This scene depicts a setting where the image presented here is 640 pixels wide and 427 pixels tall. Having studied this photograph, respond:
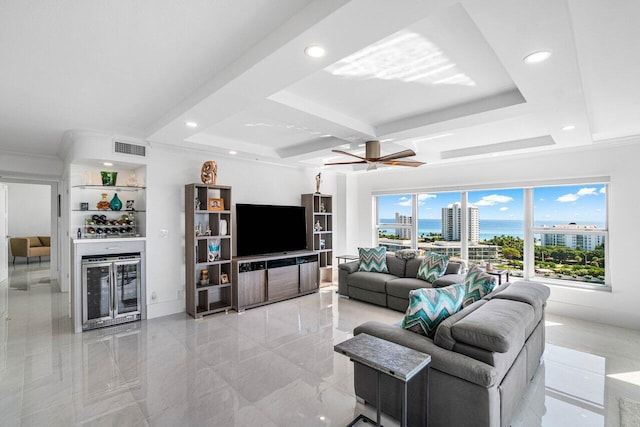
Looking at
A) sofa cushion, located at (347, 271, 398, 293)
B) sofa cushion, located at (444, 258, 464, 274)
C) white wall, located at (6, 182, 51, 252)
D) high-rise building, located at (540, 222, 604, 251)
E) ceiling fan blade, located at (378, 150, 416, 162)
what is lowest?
sofa cushion, located at (347, 271, 398, 293)

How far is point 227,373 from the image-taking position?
9.50ft

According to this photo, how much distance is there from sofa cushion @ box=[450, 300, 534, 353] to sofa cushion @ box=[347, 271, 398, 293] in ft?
8.85

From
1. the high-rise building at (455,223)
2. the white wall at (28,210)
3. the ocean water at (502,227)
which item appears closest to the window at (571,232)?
the ocean water at (502,227)

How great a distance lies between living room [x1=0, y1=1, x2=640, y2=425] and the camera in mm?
1739

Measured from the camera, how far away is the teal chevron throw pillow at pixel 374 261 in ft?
18.6

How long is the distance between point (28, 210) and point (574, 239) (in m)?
14.1

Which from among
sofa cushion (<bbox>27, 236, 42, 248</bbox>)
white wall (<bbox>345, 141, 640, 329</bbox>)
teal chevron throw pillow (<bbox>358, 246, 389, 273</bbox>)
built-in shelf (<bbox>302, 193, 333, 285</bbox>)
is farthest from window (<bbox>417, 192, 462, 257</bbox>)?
sofa cushion (<bbox>27, 236, 42, 248</bbox>)

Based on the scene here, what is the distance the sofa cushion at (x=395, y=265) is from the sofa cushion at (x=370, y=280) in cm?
14

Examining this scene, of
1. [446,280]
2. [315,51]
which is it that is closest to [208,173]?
[315,51]

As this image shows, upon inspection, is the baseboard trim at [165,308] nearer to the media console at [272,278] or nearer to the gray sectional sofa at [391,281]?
the media console at [272,278]

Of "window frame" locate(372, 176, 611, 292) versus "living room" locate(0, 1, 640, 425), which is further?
"window frame" locate(372, 176, 611, 292)

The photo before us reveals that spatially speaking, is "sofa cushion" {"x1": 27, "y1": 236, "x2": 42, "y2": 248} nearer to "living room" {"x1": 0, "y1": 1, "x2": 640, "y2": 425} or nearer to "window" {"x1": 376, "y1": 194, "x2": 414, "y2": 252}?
"living room" {"x1": 0, "y1": 1, "x2": 640, "y2": 425}

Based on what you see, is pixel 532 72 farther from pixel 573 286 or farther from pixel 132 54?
pixel 573 286

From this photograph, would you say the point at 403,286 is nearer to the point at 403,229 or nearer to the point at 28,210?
the point at 403,229
